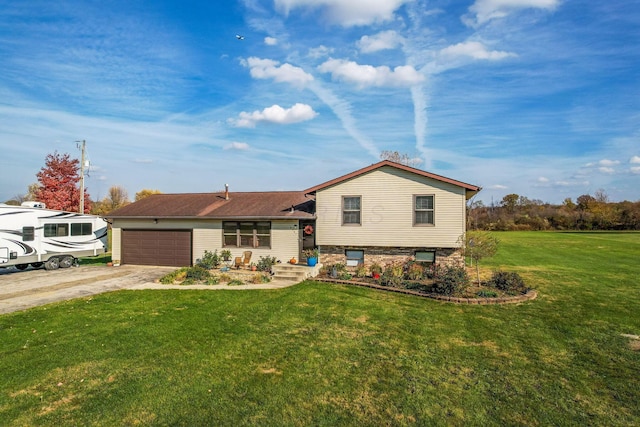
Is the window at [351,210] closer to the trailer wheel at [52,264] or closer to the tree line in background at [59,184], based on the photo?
the trailer wheel at [52,264]

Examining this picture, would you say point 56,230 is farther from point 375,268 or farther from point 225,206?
point 375,268

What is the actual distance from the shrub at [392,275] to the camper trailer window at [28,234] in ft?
54.8

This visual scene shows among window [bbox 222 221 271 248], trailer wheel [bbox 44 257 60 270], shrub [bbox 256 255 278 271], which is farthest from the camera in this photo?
window [bbox 222 221 271 248]

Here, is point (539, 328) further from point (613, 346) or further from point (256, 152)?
point (256, 152)

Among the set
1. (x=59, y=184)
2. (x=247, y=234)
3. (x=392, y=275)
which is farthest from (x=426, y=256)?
(x=59, y=184)

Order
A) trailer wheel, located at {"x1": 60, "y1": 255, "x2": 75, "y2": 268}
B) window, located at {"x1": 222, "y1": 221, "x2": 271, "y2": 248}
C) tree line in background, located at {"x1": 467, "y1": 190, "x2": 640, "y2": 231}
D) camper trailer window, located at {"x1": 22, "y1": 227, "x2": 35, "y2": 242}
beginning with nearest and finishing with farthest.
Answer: camper trailer window, located at {"x1": 22, "y1": 227, "x2": 35, "y2": 242} < window, located at {"x1": 222, "y1": 221, "x2": 271, "y2": 248} < trailer wheel, located at {"x1": 60, "y1": 255, "x2": 75, "y2": 268} < tree line in background, located at {"x1": 467, "y1": 190, "x2": 640, "y2": 231}

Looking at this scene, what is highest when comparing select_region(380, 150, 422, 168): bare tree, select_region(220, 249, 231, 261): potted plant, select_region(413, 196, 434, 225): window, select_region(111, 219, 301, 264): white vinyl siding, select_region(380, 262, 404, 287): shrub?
select_region(380, 150, 422, 168): bare tree

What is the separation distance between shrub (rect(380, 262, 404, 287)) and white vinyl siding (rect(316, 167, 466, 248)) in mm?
1009

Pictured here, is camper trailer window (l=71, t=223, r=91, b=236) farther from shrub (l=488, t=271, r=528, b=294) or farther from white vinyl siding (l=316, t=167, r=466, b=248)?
shrub (l=488, t=271, r=528, b=294)

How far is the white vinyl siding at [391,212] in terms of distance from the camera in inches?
587

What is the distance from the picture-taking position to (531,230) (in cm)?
5312

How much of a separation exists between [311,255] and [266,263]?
2316mm

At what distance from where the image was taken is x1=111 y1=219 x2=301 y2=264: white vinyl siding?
56.0ft

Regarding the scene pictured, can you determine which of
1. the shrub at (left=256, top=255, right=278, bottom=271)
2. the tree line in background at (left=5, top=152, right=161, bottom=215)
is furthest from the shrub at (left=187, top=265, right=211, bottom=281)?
the tree line in background at (left=5, top=152, right=161, bottom=215)
